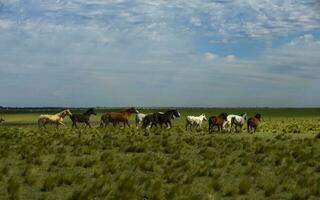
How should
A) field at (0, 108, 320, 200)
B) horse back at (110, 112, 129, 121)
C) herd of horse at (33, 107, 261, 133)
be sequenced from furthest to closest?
horse back at (110, 112, 129, 121) → herd of horse at (33, 107, 261, 133) → field at (0, 108, 320, 200)

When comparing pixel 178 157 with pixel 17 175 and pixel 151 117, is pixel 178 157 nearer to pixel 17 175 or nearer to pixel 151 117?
pixel 17 175

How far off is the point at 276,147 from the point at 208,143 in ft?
12.6

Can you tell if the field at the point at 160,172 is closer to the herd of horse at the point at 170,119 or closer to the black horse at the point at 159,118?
the herd of horse at the point at 170,119

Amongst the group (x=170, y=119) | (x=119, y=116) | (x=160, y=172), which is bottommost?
(x=160, y=172)

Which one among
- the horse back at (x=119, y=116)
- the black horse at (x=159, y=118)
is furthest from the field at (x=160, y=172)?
the horse back at (x=119, y=116)

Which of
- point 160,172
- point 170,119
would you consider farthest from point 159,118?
point 160,172

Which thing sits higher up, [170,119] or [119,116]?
[119,116]

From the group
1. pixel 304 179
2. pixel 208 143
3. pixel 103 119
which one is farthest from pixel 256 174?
pixel 103 119

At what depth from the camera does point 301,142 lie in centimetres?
3031

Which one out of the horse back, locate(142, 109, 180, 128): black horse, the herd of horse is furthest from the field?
the horse back

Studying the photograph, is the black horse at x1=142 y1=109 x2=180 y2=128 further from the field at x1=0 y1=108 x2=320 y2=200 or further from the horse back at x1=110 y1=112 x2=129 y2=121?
the field at x1=0 y1=108 x2=320 y2=200

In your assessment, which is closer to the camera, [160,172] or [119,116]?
[160,172]

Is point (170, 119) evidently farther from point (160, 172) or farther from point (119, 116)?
point (160, 172)

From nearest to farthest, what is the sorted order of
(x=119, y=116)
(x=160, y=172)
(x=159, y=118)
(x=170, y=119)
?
1. (x=160, y=172)
2. (x=159, y=118)
3. (x=170, y=119)
4. (x=119, y=116)
